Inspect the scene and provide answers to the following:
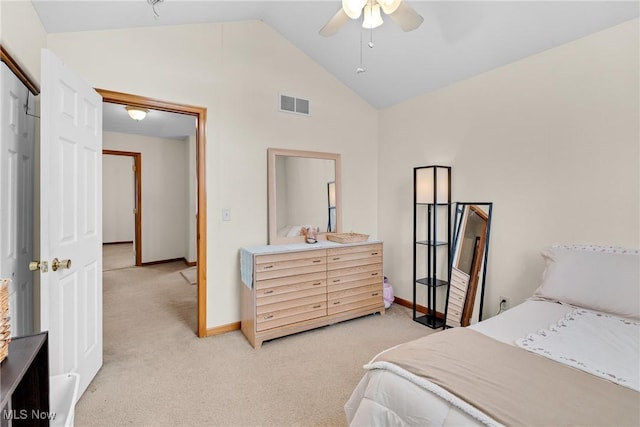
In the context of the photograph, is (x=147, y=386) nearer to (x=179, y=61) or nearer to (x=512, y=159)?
(x=179, y=61)

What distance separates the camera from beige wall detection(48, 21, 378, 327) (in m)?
2.45

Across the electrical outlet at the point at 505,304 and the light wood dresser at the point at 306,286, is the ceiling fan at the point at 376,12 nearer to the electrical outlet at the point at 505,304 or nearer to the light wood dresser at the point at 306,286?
the light wood dresser at the point at 306,286

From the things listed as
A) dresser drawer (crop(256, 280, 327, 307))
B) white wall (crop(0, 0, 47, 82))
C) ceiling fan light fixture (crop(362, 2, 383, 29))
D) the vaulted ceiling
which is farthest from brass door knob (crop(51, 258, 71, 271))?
ceiling fan light fixture (crop(362, 2, 383, 29))

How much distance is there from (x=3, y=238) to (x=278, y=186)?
203cm

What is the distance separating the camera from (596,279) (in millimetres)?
1837

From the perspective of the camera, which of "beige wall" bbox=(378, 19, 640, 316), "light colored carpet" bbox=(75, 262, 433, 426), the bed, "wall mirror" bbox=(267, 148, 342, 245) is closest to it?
the bed

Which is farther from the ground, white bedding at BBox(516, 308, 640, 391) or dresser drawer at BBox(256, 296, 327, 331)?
white bedding at BBox(516, 308, 640, 391)

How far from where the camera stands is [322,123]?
11.4 ft

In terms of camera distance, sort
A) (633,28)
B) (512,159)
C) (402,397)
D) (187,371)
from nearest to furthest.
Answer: (402,397) < (633,28) < (187,371) < (512,159)

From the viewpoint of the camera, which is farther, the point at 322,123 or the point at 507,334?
the point at 322,123

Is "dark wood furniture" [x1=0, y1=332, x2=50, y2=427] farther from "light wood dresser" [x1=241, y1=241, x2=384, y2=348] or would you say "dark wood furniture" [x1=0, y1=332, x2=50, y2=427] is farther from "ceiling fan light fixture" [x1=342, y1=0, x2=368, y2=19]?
"ceiling fan light fixture" [x1=342, y1=0, x2=368, y2=19]

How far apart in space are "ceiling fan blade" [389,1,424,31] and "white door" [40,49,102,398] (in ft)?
6.25

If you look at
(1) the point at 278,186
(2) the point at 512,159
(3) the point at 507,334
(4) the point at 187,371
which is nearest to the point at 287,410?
(4) the point at 187,371

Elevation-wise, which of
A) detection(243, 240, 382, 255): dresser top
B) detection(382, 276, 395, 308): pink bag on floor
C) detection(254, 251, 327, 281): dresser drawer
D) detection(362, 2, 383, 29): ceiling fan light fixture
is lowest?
detection(382, 276, 395, 308): pink bag on floor
